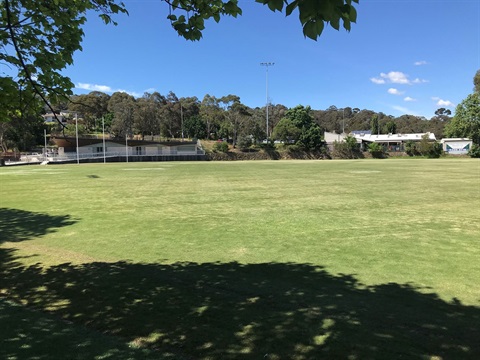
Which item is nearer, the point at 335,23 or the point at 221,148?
the point at 335,23

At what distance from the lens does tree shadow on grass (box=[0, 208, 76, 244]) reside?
10031mm

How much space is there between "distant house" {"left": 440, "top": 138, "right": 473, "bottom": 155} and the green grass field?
89137mm

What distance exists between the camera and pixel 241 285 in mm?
6078

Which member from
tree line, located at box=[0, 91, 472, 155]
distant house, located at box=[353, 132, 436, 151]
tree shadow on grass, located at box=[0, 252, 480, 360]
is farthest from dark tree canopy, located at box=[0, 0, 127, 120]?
distant house, located at box=[353, 132, 436, 151]

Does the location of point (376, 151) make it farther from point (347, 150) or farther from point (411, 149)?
point (411, 149)

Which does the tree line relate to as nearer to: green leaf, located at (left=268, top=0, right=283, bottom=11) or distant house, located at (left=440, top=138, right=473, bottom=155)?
distant house, located at (left=440, top=138, right=473, bottom=155)

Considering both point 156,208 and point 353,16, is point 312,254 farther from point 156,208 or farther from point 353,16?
point 156,208

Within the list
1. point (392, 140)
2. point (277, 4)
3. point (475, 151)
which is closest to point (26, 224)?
point (277, 4)

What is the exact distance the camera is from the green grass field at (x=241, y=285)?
13.4 feet

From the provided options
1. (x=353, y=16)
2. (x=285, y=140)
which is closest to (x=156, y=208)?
(x=353, y=16)

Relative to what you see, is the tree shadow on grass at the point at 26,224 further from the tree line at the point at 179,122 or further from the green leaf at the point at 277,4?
the tree line at the point at 179,122

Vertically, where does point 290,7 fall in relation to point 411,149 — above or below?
below

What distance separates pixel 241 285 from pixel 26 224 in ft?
28.5

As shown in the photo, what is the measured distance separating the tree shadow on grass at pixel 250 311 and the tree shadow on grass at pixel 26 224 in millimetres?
3275
